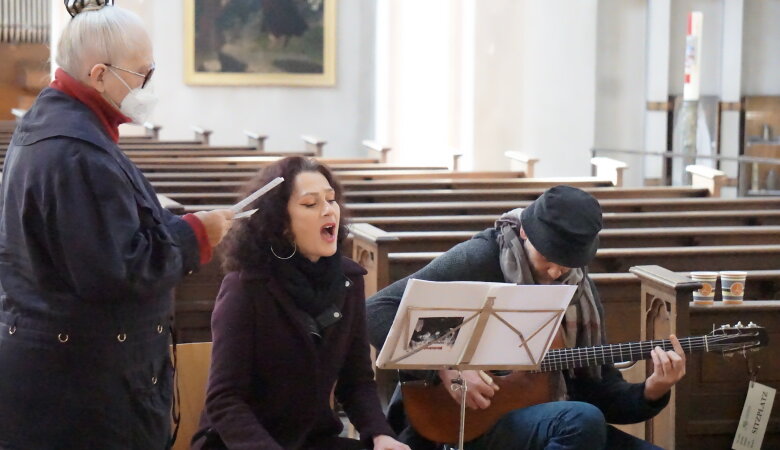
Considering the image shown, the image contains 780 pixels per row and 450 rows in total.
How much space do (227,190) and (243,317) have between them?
179 inches

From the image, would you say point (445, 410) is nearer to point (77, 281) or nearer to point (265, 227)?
point (265, 227)

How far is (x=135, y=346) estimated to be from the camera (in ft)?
6.81

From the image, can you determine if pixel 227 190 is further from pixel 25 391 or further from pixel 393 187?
pixel 25 391

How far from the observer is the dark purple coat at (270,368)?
101 inches

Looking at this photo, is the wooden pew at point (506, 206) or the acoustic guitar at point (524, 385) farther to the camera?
the wooden pew at point (506, 206)

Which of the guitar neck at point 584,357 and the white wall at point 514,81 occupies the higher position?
the white wall at point 514,81

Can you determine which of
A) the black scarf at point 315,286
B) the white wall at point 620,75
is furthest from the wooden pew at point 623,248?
the white wall at point 620,75

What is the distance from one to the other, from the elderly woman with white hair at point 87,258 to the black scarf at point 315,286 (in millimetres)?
513

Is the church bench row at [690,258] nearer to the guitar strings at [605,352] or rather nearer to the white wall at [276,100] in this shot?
the guitar strings at [605,352]

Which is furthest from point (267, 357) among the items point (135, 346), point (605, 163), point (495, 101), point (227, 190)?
point (495, 101)

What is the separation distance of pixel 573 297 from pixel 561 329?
0.09 metres

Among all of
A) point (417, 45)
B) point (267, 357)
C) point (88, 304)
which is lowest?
point (267, 357)

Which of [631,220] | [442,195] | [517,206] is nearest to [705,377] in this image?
[631,220]

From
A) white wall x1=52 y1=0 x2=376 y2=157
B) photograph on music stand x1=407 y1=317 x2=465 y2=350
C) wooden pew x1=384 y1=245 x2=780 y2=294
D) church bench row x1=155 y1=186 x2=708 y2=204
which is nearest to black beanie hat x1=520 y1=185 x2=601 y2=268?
photograph on music stand x1=407 y1=317 x2=465 y2=350
